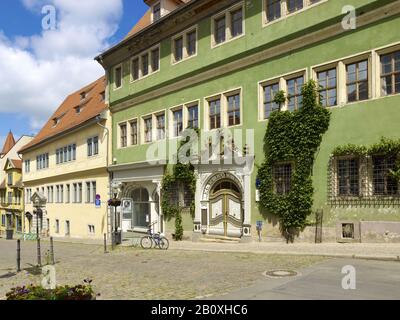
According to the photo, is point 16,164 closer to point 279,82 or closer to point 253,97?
point 253,97

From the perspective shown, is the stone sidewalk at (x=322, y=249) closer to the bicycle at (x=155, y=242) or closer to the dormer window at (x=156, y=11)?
the bicycle at (x=155, y=242)

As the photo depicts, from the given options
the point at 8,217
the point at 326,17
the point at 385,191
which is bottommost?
the point at 8,217

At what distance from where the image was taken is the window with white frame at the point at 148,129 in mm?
24147

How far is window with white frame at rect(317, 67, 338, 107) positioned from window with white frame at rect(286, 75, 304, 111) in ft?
2.64

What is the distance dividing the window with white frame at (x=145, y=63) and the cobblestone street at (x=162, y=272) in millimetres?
11556

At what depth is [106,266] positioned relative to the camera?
13.9 meters

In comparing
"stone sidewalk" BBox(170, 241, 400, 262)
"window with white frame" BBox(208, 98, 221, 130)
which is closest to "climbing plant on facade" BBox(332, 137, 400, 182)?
"stone sidewalk" BBox(170, 241, 400, 262)

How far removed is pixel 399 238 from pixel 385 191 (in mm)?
1566

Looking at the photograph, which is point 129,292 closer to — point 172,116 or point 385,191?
point 385,191

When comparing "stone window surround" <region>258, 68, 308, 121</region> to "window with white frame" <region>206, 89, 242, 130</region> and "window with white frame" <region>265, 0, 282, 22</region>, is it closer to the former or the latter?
"window with white frame" <region>206, 89, 242, 130</region>

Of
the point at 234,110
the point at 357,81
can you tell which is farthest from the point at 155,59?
the point at 357,81

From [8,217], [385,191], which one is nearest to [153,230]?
[385,191]

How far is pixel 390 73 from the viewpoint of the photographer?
13.8 meters

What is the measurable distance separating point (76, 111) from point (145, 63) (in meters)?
14.0
